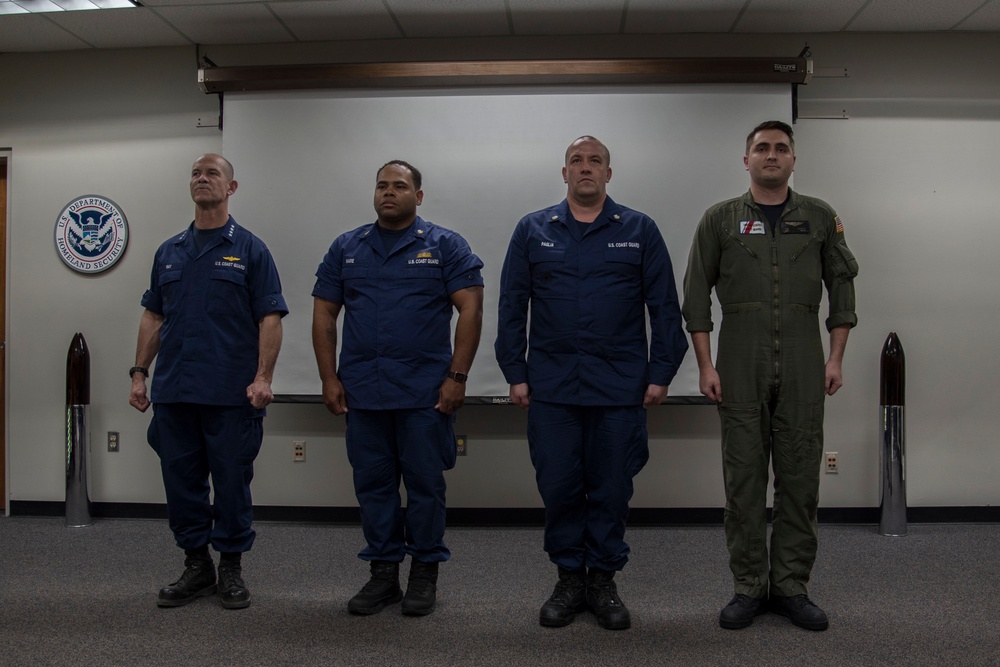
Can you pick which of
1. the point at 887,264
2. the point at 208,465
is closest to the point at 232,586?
the point at 208,465

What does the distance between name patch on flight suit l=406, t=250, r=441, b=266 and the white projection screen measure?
1.21 metres

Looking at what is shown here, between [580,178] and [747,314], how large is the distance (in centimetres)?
68

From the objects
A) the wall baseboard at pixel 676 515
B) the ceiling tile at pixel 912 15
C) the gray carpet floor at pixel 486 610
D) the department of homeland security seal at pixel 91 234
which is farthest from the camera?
the department of homeland security seal at pixel 91 234

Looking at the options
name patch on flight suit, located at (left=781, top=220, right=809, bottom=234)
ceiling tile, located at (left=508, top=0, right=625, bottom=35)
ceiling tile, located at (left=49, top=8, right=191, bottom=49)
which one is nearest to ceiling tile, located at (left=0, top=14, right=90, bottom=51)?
ceiling tile, located at (left=49, top=8, right=191, bottom=49)

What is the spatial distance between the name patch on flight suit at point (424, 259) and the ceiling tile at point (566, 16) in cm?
166

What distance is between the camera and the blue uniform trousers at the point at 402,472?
7.57ft

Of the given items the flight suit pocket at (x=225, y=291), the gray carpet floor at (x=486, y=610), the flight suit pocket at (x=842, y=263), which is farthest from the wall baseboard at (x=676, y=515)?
the flight suit pocket at (x=842, y=263)

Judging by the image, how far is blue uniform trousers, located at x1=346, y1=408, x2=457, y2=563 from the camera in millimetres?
2307

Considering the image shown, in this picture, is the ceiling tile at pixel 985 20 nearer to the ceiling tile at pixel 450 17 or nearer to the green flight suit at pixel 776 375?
the green flight suit at pixel 776 375

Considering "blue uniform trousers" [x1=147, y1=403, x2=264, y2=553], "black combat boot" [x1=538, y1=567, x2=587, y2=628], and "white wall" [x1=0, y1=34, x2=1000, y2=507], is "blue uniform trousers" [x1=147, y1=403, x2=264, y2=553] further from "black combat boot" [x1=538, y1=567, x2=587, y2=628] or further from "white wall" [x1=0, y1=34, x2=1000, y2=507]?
"white wall" [x1=0, y1=34, x2=1000, y2=507]

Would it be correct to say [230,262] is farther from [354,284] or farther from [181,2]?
[181,2]

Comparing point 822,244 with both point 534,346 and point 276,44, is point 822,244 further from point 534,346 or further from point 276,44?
point 276,44

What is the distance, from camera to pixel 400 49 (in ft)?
12.3

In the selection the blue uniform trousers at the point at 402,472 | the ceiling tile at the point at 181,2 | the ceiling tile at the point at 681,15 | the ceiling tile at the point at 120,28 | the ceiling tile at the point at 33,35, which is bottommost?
the blue uniform trousers at the point at 402,472
